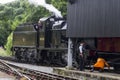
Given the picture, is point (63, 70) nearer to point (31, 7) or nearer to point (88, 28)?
point (88, 28)

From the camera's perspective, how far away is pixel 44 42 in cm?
2511

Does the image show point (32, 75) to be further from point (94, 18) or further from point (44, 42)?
point (44, 42)

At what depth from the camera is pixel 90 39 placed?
701 inches

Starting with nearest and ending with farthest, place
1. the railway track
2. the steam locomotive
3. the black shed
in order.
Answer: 1. the black shed
2. the railway track
3. the steam locomotive

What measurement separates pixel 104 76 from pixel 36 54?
11.8m

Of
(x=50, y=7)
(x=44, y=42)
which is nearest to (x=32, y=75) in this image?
(x=44, y=42)

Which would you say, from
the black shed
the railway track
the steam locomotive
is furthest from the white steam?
the black shed

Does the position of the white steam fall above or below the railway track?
above

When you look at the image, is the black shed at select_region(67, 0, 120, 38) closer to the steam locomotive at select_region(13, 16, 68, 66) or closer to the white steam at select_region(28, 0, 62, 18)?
the steam locomotive at select_region(13, 16, 68, 66)

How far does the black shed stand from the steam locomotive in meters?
5.23

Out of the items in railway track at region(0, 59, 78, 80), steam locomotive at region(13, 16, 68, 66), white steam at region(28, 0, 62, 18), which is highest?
white steam at region(28, 0, 62, 18)

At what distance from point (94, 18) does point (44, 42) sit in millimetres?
9125

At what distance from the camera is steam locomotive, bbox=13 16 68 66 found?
23.3 m

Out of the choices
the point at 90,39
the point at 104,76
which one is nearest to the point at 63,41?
the point at 90,39
